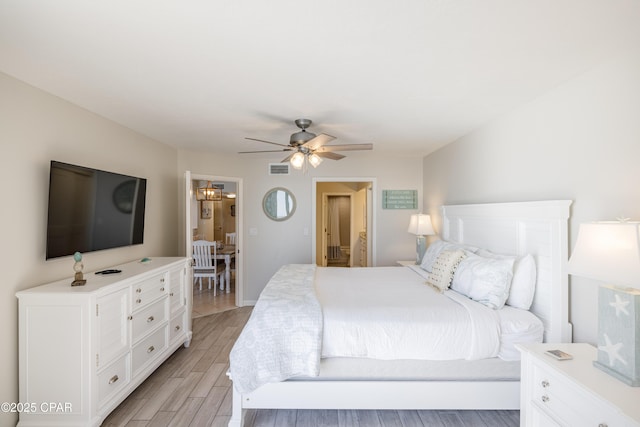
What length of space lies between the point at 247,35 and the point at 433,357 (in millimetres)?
2293

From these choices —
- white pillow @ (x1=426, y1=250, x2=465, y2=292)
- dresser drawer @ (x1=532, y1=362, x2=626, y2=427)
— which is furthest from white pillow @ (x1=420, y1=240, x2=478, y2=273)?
dresser drawer @ (x1=532, y1=362, x2=626, y2=427)

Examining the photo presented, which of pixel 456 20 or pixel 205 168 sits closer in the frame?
pixel 456 20

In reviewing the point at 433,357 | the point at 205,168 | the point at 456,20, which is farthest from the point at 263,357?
the point at 205,168

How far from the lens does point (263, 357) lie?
201cm

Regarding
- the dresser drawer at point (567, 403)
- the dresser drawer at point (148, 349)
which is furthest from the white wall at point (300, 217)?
the dresser drawer at point (567, 403)

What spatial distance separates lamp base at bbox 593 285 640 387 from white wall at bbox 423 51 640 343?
54 cm

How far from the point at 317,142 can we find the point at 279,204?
230cm

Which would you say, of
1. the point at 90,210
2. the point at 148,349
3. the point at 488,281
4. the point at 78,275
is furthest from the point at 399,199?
the point at 78,275

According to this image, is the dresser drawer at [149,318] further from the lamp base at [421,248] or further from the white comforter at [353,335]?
the lamp base at [421,248]

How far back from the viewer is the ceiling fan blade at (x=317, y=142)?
2612mm

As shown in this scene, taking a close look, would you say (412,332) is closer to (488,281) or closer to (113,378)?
(488,281)

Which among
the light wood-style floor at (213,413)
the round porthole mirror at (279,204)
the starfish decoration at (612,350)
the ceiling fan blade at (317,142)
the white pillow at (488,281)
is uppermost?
the ceiling fan blade at (317,142)

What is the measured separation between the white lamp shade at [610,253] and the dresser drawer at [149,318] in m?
3.03

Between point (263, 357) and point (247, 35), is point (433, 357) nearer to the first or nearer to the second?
point (263, 357)
